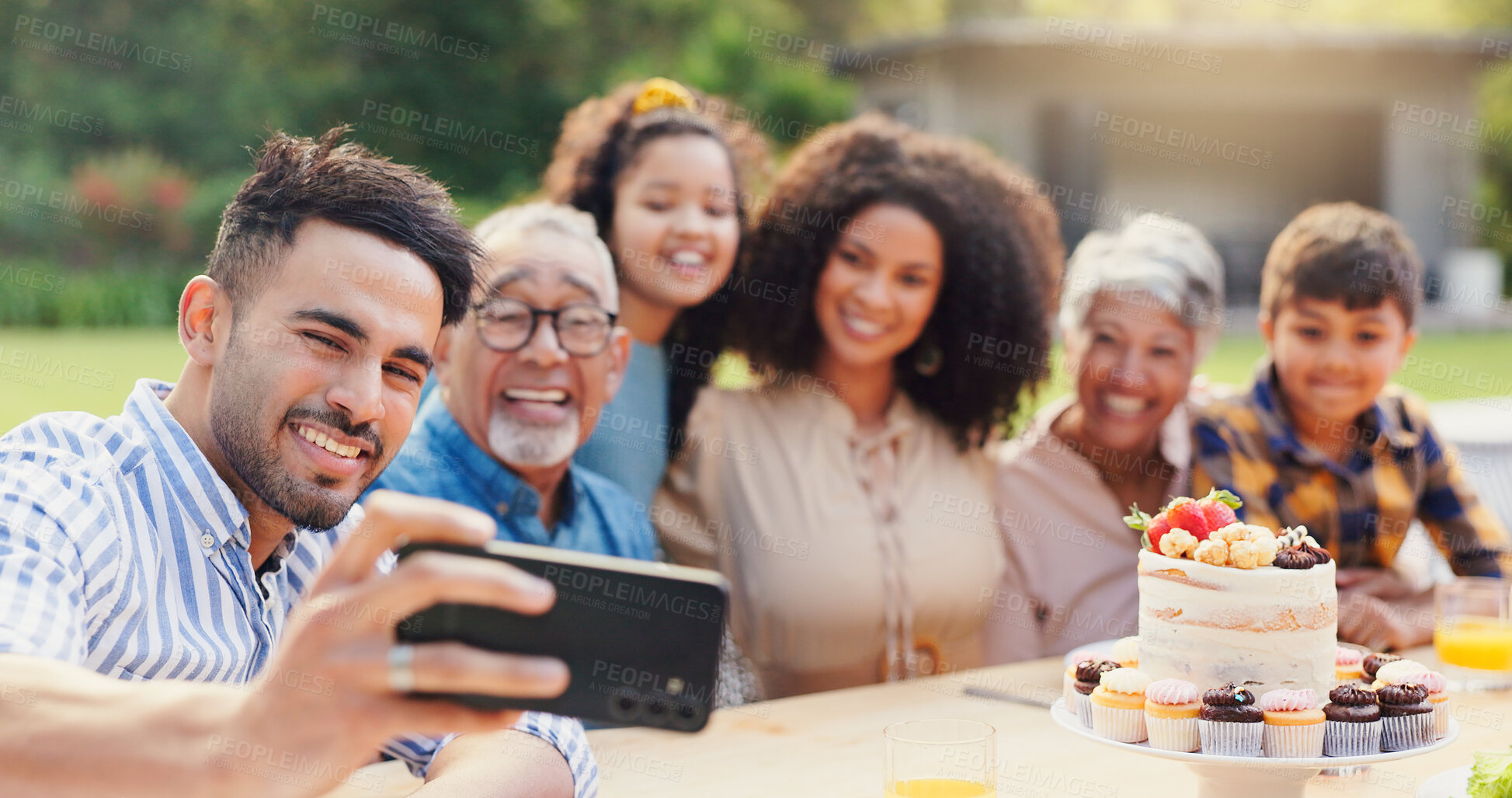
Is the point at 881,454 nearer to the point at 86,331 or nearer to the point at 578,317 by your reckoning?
the point at 578,317

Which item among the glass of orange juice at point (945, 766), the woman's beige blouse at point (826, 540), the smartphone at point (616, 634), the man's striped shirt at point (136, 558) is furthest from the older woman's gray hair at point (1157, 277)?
the smartphone at point (616, 634)

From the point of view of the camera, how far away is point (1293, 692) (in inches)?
72.0

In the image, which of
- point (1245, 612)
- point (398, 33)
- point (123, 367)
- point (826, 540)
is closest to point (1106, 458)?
point (826, 540)

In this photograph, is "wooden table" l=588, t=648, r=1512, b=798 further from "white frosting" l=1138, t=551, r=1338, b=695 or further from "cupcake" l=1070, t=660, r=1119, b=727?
"white frosting" l=1138, t=551, r=1338, b=695

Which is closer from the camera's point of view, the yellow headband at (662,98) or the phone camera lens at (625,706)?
the phone camera lens at (625,706)

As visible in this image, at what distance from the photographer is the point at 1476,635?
2.74 m

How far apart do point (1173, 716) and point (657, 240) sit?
1953 millimetres

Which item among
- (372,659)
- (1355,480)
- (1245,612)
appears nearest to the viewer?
(372,659)

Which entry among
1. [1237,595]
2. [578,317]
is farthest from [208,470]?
[1237,595]

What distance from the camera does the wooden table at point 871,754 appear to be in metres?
2.11

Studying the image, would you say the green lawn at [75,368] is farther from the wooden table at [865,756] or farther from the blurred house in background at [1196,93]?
the blurred house in background at [1196,93]

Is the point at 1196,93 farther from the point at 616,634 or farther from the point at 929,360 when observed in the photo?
the point at 616,634

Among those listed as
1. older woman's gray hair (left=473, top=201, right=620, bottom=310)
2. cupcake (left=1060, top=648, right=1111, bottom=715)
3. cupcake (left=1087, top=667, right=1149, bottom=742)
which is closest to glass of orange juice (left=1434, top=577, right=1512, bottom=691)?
cupcake (left=1060, top=648, right=1111, bottom=715)

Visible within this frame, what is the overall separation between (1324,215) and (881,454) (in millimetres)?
1426
